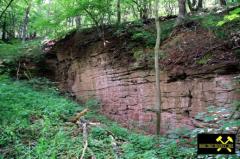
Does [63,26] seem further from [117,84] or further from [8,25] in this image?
[8,25]

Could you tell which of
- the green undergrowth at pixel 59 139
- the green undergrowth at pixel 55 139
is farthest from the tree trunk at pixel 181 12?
the green undergrowth at pixel 55 139

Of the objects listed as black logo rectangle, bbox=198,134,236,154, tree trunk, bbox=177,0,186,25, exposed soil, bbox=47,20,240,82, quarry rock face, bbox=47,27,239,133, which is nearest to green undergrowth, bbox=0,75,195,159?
quarry rock face, bbox=47,27,239,133

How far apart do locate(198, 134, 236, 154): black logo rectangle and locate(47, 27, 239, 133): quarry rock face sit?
229 inches

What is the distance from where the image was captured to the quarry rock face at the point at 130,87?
9.84 metres

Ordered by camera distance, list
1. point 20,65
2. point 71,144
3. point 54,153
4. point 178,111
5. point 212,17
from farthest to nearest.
A: 1. point 20,65
2. point 212,17
3. point 178,111
4. point 71,144
5. point 54,153

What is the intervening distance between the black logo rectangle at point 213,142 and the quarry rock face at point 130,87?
19.1ft

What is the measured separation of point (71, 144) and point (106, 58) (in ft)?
23.8

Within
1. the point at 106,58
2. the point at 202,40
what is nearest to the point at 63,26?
the point at 106,58

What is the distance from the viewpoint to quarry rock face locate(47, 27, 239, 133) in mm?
9836

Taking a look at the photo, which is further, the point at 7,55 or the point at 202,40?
the point at 7,55

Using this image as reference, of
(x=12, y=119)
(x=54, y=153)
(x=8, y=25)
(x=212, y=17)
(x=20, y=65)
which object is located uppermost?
(x=8, y=25)

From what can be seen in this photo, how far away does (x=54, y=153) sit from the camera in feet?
22.0

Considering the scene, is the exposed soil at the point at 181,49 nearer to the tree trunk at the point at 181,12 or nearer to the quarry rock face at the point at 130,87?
the quarry rock face at the point at 130,87

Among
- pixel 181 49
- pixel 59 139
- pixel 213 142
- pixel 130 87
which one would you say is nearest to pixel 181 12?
pixel 181 49
